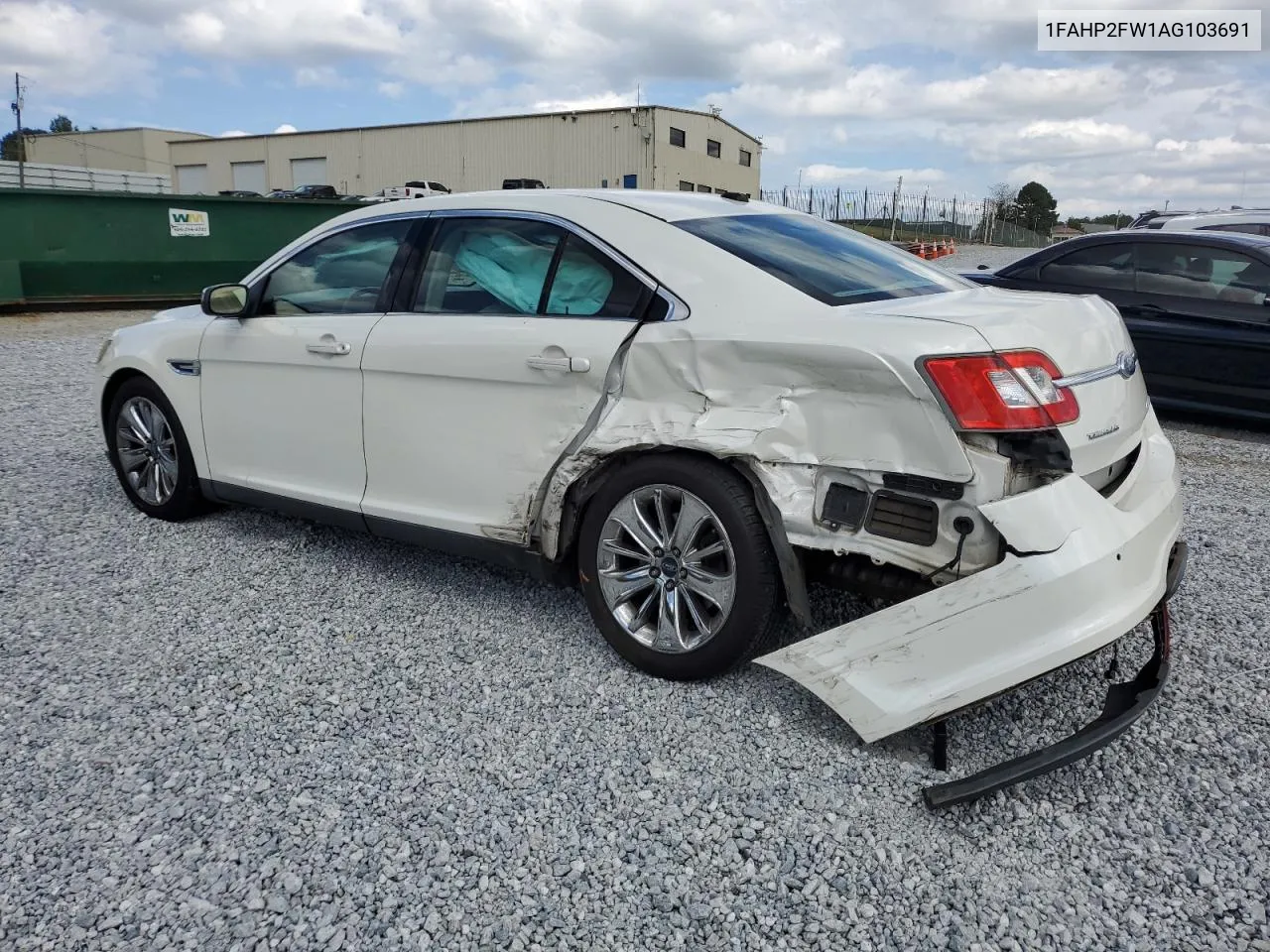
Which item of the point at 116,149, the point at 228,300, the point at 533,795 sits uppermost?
the point at 116,149

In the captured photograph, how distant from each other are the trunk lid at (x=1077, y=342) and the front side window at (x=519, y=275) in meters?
0.91

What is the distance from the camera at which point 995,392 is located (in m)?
2.66

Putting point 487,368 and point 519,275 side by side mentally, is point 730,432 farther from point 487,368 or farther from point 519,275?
point 519,275

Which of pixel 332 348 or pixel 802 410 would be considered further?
pixel 332 348

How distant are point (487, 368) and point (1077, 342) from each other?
192 cm

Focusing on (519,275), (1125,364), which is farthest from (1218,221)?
(519,275)

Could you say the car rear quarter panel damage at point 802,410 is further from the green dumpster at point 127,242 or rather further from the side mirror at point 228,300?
the green dumpster at point 127,242

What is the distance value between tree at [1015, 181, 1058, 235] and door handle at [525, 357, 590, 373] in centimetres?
6702

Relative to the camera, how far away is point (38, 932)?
2.21 metres

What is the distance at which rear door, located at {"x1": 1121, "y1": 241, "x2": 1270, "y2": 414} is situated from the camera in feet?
23.0

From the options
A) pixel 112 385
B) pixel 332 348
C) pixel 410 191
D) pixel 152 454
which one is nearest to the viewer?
pixel 332 348

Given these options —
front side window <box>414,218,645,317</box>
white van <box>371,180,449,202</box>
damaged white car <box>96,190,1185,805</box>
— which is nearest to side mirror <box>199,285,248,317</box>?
damaged white car <box>96,190,1185,805</box>

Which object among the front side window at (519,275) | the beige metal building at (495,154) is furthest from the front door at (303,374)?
the beige metal building at (495,154)

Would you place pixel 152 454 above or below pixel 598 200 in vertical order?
below
